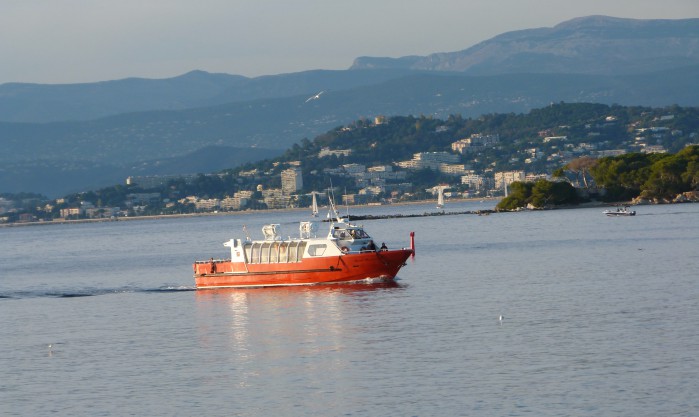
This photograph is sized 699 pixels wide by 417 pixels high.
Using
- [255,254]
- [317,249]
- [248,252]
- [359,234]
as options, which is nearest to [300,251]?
[317,249]

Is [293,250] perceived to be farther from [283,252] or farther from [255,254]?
[255,254]

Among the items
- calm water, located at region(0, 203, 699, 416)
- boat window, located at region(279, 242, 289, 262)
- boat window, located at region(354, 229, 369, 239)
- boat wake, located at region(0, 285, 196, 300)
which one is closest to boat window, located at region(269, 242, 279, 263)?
boat window, located at region(279, 242, 289, 262)

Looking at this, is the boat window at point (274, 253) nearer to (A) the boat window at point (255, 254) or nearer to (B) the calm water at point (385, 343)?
(A) the boat window at point (255, 254)

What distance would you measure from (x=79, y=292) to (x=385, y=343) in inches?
1473

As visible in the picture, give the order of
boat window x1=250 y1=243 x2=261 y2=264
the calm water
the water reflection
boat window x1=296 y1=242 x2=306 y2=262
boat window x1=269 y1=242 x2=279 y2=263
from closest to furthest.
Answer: the calm water < the water reflection < boat window x1=296 y1=242 x2=306 y2=262 < boat window x1=269 y1=242 x2=279 y2=263 < boat window x1=250 y1=243 x2=261 y2=264

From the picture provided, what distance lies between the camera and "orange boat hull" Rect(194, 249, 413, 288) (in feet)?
239

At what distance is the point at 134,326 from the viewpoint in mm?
60656

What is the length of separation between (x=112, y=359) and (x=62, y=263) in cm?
7392

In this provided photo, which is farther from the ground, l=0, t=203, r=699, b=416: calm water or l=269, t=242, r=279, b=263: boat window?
l=269, t=242, r=279, b=263: boat window

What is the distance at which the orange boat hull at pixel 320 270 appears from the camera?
72.9m

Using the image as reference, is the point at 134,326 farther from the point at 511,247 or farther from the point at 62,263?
the point at 62,263

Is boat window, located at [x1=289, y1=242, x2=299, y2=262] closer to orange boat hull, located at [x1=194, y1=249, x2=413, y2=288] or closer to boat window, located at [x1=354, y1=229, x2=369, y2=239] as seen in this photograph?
orange boat hull, located at [x1=194, y1=249, x2=413, y2=288]

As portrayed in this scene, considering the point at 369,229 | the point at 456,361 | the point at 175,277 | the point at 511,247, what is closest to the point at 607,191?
the point at 369,229

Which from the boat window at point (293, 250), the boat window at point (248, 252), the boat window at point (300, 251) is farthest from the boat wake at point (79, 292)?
the boat window at point (300, 251)
